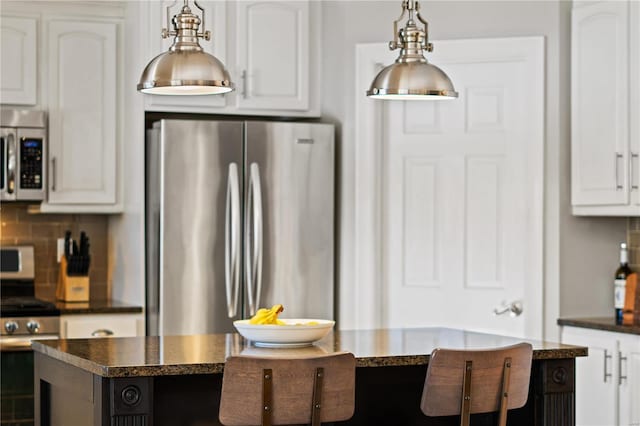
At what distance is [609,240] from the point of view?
197 inches

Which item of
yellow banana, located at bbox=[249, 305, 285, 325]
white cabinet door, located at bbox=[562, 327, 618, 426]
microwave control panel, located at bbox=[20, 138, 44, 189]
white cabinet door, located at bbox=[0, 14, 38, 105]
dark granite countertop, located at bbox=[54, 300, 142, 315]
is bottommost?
white cabinet door, located at bbox=[562, 327, 618, 426]

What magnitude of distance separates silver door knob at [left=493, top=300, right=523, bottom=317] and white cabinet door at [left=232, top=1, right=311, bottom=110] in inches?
55.7

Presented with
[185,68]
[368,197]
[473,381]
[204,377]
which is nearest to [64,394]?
[204,377]

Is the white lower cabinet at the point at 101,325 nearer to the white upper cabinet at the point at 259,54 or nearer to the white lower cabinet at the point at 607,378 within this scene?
the white upper cabinet at the point at 259,54

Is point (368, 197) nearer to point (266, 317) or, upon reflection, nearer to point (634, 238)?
point (634, 238)

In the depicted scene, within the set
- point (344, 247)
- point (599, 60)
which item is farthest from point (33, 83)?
point (599, 60)

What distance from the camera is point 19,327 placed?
15.8ft

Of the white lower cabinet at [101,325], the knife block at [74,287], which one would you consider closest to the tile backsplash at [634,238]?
the white lower cabinet at [101,325]

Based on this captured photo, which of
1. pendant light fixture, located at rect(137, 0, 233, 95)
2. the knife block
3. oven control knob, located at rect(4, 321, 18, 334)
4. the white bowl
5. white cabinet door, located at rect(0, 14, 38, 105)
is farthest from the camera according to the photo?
the knife block

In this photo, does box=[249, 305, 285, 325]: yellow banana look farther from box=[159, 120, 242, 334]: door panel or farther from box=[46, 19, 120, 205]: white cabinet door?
box=[46, 19, 120, 205]: white cabinet door

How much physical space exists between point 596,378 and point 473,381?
1.80 metres

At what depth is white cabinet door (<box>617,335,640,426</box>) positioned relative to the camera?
4.47 meters

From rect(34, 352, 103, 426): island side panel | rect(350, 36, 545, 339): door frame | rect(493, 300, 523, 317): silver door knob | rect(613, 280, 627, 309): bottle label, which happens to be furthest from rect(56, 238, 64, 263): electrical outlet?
rect(613, 280, 627, 309): bottle label

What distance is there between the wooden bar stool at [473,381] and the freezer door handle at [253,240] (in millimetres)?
2040
